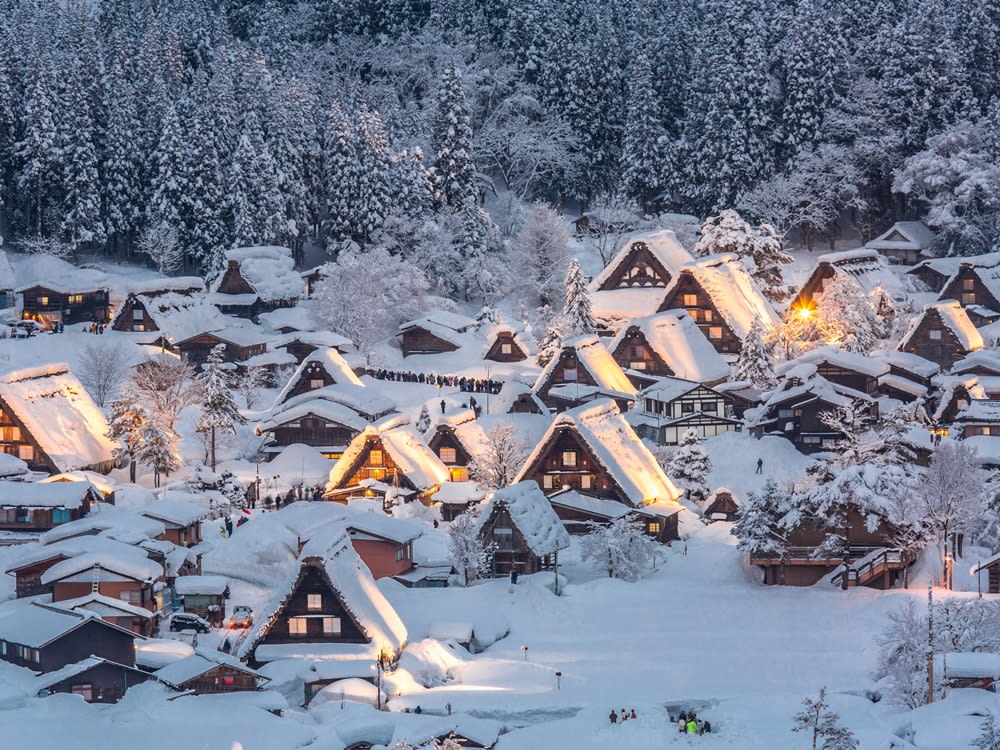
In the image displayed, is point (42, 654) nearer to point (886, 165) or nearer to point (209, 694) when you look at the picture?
point (209, 694)

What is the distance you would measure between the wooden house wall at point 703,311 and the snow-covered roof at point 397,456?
64.8ft

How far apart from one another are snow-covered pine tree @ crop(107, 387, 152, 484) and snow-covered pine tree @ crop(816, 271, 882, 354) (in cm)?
2864

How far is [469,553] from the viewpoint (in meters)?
51.1

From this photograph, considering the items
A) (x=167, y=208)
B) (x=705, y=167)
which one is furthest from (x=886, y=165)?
(x=167, y=208)

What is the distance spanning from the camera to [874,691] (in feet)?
136

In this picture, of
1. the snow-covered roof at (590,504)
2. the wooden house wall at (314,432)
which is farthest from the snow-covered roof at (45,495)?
the snow-covered roof at (590,504)

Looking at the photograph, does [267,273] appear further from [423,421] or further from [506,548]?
[506,548]

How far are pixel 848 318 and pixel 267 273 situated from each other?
26.3 metres

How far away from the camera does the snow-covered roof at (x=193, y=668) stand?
40.8 m

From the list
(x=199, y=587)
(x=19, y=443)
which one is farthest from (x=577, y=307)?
(x=199, y=587)

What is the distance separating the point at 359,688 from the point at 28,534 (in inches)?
666

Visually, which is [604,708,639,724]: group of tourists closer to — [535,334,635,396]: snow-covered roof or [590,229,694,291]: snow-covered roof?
[535,334,635,396]: snow-covered roof

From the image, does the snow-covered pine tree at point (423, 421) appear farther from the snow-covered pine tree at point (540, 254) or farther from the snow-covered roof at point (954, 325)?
the snow-covered roof at point (954, 325)

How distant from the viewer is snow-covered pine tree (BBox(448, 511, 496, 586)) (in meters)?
51.1
